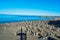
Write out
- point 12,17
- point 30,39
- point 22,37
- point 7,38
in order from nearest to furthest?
point 22,37
point 7,38
point 30,39
point 12,17

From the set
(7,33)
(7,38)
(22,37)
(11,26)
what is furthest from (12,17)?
(22,37)

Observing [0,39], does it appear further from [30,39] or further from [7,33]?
[30,39]

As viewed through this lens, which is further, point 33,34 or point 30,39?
point 33,34

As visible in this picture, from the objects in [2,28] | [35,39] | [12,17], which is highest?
[12,17]

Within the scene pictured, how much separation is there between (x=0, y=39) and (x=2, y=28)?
1546 mm

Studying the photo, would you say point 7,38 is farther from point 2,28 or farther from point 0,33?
point 2,28

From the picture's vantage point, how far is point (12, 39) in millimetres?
5688

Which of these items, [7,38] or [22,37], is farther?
[7,38]

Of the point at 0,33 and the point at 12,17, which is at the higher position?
the point at 12,17

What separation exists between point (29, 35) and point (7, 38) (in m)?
1.41

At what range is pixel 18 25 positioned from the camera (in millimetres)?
7906

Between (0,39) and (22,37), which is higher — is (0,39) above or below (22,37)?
below

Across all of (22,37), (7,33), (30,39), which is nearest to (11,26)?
(7,33)

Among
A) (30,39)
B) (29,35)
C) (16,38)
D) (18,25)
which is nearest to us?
(16,38)
